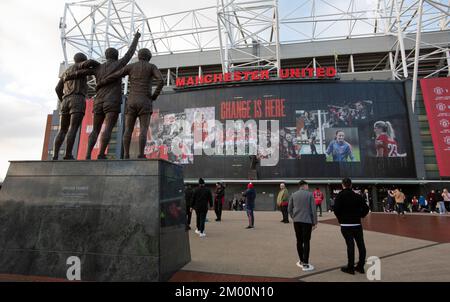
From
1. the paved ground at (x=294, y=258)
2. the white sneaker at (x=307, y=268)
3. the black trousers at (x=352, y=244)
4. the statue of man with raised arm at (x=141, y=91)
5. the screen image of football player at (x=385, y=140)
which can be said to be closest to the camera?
the paved ground at (x=294, y=258)

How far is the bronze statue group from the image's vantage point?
648 cm

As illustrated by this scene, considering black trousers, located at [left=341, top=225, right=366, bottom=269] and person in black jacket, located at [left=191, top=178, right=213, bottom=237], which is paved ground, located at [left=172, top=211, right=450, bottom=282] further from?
person in black jacket, located at [left=191, top=178, right=213, bottom=237]

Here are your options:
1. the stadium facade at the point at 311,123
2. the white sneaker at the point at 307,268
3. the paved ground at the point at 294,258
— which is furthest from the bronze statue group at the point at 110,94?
the stadium facade at the point at 311,123

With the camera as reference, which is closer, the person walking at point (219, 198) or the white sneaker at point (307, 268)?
the white sneaker at point (307, 268)

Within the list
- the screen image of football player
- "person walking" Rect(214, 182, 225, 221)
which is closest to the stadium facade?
the screen image of football player

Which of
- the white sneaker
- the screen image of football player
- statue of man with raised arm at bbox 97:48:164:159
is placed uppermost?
the screen image of football player

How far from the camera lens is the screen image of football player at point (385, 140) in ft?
114

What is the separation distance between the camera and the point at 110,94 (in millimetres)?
6789

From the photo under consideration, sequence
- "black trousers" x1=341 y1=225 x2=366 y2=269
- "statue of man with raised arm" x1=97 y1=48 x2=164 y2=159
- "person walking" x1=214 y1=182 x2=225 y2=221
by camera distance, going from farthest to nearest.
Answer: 1. "person walking" x1=214 y1=182 x2=225 y2=221
2. "statue of man with raised arm" x1=97 y1=48 x2=164 y2=159
3. "black trousers" x1=341 y1=225 x2=366 y2=269

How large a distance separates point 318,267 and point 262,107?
33709mm

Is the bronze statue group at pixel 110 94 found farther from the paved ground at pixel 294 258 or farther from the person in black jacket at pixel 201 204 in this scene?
the person in black jacket at pixel 201 204

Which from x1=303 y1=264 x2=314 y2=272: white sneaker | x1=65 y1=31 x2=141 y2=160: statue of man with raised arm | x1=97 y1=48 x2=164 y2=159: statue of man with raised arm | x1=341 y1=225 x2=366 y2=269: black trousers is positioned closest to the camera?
x1=341 y1=225 x2=366 y2=269: black trousers

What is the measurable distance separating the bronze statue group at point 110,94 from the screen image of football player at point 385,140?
35.5 metres

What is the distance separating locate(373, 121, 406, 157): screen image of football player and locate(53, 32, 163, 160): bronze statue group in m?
35.5
